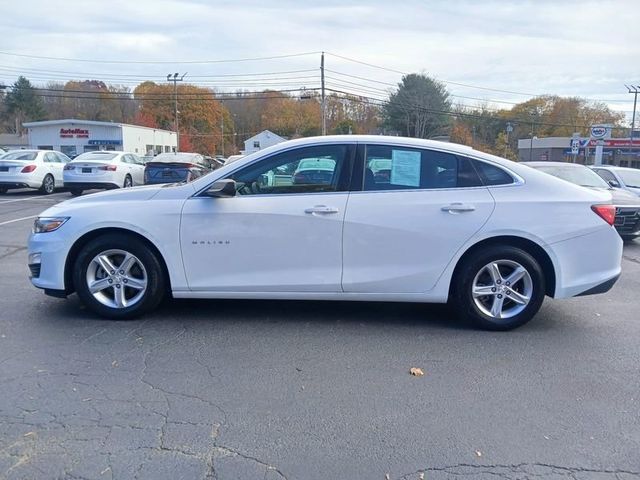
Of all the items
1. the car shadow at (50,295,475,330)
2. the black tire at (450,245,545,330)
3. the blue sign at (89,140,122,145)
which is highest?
the blue sign at (89,140,122,145)

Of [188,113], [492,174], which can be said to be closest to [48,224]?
[492,174]

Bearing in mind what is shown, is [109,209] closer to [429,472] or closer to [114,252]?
[114,252]

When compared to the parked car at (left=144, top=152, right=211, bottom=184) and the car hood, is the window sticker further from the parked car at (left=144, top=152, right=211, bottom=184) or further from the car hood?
the parked car at (left=144, top=152, right=211, bottom=184)

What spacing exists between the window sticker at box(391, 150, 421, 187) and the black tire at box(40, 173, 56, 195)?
1609 cm

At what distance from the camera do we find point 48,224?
4797mm

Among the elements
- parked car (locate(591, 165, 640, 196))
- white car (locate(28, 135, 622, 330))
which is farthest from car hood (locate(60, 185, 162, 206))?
parked car (locate(591, 165, 640, 196))

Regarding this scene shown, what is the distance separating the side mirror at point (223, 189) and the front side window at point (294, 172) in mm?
102

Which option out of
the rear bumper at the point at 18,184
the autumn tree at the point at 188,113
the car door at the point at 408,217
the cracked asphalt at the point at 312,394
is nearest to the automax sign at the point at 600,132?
the rear bumper at the point at 18,184

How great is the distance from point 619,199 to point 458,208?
6.55 metres

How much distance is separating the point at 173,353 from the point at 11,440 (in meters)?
1.36

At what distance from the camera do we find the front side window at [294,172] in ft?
15.4

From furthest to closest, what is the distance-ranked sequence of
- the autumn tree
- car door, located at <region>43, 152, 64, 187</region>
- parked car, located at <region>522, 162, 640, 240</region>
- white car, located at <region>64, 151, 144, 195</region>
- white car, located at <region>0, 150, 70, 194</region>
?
the autumn tree
car door, located at <region>43, 152, 64, 187</region>
white car, located at <region>0, 150, 70, 194</region>
white car, located at <region>64, 151, 144, 195</region>
parked car, located at <region>522, 162, 640, 240</region>

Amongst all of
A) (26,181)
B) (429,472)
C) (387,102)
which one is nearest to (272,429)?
(429,472)

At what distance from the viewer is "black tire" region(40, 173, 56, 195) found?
17.7m
